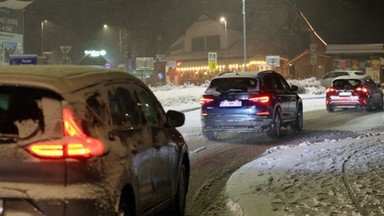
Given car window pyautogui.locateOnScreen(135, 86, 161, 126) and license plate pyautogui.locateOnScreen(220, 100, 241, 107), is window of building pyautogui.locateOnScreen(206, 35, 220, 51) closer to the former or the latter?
license plate pyautogui.locateOnScreen(220, 100, 241, 107)

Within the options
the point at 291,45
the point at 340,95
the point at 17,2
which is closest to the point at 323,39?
the point at 291,45

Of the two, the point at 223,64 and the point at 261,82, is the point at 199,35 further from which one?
the point at 261,82

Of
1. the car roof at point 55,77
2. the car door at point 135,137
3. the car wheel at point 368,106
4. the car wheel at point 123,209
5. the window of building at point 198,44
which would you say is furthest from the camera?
the window of building at point 198,44

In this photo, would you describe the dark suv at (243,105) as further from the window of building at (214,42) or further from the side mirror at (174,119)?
the window of building at (214,42)

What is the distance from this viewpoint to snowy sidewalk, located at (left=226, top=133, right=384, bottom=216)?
686 cm

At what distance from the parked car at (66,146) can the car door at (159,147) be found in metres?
0.49

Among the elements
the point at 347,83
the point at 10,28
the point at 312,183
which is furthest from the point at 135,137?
the point at 347,83

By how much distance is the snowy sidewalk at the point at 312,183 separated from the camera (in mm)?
6863

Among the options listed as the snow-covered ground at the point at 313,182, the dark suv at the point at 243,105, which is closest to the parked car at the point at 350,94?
the dark suv at the point at 243,105

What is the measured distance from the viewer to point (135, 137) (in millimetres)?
5188

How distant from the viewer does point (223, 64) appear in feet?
208

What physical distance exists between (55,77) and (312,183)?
4.82m

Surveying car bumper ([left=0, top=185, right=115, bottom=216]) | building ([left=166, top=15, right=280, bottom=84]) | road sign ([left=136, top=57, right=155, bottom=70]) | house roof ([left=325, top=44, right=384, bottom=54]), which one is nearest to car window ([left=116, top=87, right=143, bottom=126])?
car bumper ([left=0, top=185, right=115, bottom=216])

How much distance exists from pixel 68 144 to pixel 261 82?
10.5 meters
